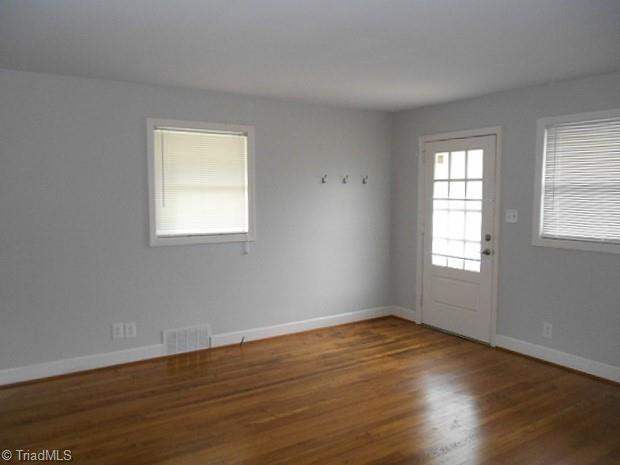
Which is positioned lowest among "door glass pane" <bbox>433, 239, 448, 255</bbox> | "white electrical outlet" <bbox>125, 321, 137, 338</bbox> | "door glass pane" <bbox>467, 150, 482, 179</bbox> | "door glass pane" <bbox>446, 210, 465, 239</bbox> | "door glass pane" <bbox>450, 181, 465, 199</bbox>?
"white electrical outlet" <bbox>125, 321, 137, 338</bbox>

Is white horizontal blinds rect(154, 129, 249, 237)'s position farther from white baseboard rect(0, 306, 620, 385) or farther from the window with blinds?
the window with blinds

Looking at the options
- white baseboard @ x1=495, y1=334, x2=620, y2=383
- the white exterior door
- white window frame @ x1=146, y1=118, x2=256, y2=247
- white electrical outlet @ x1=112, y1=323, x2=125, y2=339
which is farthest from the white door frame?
white electrical outlet @ x1=112, y1=323, x2=125, y2=339

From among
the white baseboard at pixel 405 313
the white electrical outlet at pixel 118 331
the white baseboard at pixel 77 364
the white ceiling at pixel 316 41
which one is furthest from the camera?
the white baseboard at pixel 405 313

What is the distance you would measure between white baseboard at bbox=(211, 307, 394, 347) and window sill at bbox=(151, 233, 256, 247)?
93 centimetres

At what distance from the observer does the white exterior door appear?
4.80 m

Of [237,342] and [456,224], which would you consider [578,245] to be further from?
[237,342]

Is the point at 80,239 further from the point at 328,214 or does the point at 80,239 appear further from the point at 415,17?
the point at 415,17

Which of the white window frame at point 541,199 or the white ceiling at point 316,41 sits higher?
the white ceiling at point 316,41

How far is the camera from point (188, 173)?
450 centimetres

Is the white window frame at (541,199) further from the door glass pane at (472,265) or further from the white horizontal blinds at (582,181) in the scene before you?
the door glass pane at (472,265)

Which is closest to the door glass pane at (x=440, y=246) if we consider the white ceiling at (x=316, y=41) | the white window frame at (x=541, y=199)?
the white window frame at (x=541, y=199)

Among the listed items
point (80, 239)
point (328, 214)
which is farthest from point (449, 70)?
point (80, 239)

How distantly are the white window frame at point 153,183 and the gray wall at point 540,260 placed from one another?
2098 mm

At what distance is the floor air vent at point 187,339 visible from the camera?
14.7 feet
